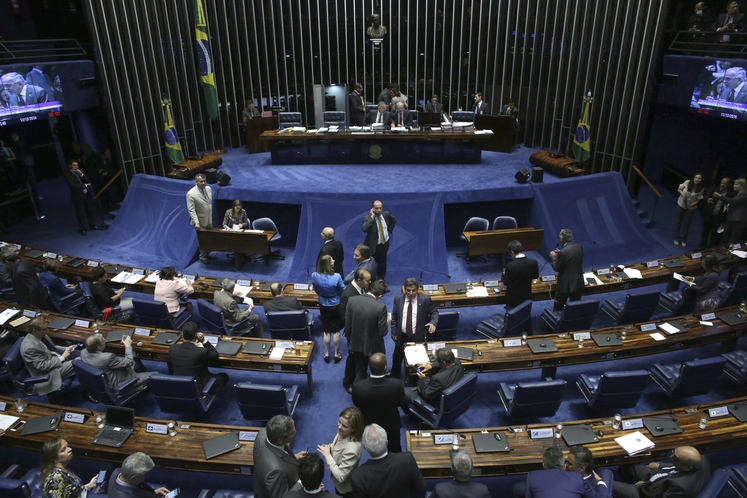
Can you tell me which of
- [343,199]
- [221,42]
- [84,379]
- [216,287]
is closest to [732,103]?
[343,199]

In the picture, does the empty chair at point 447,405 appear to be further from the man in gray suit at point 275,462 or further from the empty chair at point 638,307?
the empty chair at point 638,307

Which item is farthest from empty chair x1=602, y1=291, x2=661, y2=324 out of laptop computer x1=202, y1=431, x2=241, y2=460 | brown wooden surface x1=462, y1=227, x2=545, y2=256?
laptop computer x1=202, y1=431, x2=241, y2=460

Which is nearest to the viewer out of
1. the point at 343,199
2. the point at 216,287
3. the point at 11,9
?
the point at 216,287

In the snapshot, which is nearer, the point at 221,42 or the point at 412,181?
the point at 412,181

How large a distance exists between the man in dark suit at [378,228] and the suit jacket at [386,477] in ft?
14.9

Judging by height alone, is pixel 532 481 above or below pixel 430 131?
below

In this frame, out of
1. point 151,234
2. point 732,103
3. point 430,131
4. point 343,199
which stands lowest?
point 151,234

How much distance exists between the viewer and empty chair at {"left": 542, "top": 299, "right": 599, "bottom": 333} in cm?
632

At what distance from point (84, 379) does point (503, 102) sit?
12842mm

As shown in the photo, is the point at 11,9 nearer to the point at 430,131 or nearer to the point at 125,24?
the point at 125,24

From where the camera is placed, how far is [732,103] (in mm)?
8625

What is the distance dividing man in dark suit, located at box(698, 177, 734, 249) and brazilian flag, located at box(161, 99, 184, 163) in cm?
1120

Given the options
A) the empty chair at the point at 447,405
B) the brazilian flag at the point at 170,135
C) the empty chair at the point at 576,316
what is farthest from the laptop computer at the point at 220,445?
the brazilian flag at the point at 170,135

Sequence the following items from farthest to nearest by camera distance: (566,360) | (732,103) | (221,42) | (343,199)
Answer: (221,42) < (343,199) < (732,103) < (566,360)
